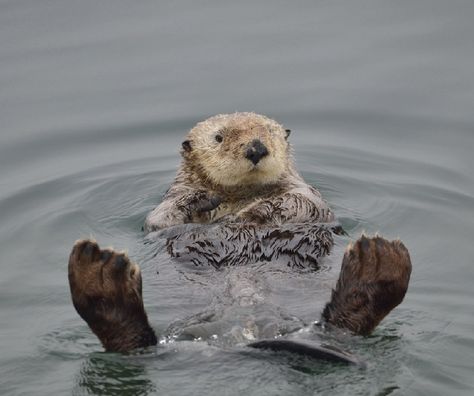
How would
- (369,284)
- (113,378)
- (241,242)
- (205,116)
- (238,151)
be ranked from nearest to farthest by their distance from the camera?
(113,378) < (369,284) < (241,242) < (238,151) < (205,116)

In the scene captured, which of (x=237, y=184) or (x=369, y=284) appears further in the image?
(x=237, y=184)

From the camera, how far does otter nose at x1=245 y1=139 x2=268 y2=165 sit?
715cm

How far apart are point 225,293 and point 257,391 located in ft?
3.26

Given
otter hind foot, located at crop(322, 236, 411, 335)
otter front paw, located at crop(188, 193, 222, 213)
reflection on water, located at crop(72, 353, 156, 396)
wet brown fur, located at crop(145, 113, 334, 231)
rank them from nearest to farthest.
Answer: reflection on water, located at crop(72, 353, 156, 396) → otter hind foot, located at crop(322, 236, 411, 335) → wet brown fur, located at crop(145, 113, 334, 231) → otter front paw, located at crop(188, 193, 222, 213)

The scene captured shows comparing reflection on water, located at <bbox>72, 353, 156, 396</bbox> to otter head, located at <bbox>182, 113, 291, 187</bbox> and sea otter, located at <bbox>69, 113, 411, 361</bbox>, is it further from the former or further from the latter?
otter head, located at <bbox>182, 113, 291, 187</bbox>

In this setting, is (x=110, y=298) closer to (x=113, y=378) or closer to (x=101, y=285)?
(x=101, y=285)

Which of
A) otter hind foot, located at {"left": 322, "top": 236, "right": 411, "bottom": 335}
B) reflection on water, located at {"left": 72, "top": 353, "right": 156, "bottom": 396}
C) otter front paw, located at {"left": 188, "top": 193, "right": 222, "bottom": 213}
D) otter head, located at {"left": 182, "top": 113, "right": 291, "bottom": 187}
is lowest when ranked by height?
reflection on water, located at {"left": 72, "top": 353, "right": 156, "bottom": 396}

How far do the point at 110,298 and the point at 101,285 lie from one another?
0.09 m

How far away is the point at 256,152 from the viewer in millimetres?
7145

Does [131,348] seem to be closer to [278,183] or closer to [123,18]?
[278,183]

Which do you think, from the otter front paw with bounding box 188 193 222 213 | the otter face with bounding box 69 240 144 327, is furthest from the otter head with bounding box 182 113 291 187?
the otter face with bounding box 69 240 144 327

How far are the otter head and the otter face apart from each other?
206 centimetres

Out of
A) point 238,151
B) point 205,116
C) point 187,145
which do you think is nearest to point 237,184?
point 238,151

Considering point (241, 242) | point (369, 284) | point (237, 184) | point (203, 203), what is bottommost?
point (369, 284)
